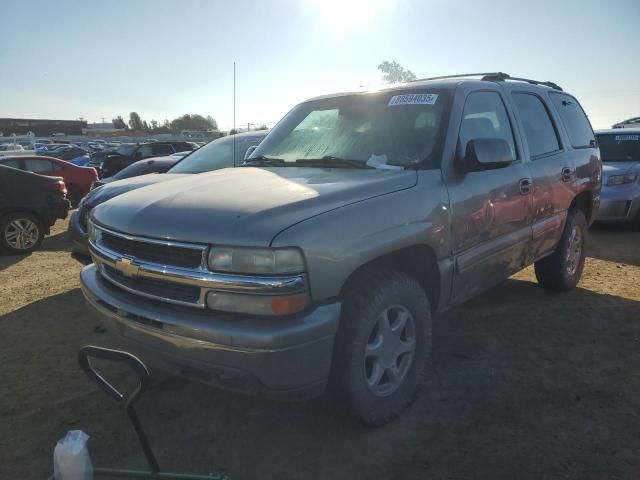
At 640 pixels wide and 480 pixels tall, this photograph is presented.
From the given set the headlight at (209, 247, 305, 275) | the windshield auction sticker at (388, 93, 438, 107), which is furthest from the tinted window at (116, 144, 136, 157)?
the headlight at (209, 247, 305, 275)

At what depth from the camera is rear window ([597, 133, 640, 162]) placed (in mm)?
8432

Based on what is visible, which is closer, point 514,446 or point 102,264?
point 514,446

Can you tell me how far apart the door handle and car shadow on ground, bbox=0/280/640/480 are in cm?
116

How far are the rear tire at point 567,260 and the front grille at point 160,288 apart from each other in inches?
→ 145

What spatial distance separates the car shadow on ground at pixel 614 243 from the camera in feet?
21.6

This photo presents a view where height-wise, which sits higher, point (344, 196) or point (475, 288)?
point (344, 196)

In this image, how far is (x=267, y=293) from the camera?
7.01 ft

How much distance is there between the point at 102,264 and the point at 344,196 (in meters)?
1.52

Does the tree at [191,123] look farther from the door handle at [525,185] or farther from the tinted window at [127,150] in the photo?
the door handle at [525,185]

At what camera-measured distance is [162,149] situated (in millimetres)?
16172

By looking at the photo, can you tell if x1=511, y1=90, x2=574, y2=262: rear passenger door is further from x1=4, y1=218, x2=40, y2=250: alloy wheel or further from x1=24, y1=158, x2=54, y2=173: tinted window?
x1=24, y1=158, x2=54, y2=173: tinted window

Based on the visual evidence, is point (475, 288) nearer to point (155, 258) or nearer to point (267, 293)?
point (267, 293)

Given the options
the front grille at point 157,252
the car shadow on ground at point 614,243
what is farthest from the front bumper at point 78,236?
the car shadow on ground at point 614,243

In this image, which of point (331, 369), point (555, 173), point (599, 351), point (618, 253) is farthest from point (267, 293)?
point (618, 253)
